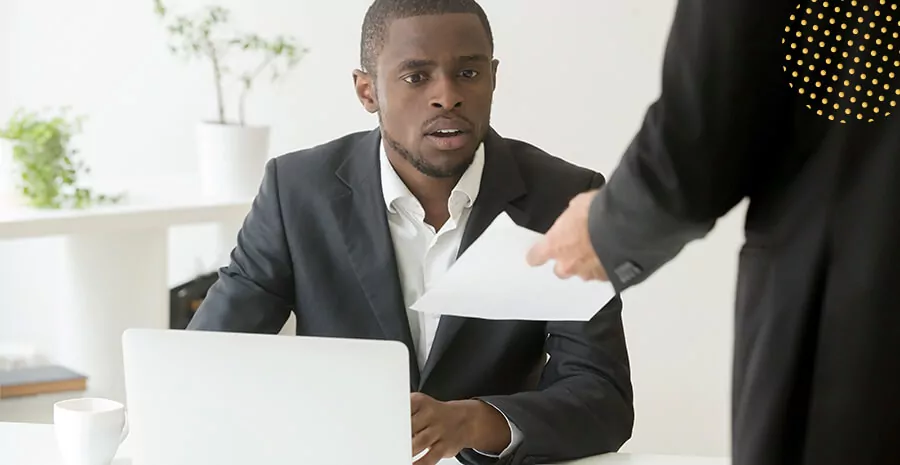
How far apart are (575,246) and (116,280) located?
211 centimetres

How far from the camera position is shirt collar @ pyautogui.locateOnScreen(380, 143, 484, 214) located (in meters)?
1.73

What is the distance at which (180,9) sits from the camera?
344 cm

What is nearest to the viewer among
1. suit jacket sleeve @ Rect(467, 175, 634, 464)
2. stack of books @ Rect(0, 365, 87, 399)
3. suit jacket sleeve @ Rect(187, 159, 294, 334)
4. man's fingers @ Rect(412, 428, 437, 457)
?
man's fingers @ Rect(412, 428, 437, 457)

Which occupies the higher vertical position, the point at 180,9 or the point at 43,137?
the point at 180,9

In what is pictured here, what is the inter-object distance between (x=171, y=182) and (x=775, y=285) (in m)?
2.62

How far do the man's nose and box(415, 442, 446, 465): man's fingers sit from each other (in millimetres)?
500

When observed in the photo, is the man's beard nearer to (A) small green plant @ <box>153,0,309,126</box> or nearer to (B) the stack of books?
(A) small green plant @ <box>153,0,309,126</box>

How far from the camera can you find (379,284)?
1.71 metres

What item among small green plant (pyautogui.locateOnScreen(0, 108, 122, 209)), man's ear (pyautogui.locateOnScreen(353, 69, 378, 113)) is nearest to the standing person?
man's ear (pyautogui.locateOnScreen(353, 69, 378, 113))

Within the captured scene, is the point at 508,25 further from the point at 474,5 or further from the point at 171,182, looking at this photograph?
the point at 474,5

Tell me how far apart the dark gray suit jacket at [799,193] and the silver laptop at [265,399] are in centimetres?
38

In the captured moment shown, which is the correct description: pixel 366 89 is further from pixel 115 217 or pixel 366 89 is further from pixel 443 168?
pixel 115 217

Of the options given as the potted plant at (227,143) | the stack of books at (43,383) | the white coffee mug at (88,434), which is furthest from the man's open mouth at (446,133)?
the stack of books at (43,383)

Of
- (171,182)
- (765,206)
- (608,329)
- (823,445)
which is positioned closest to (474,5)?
(608,329)
